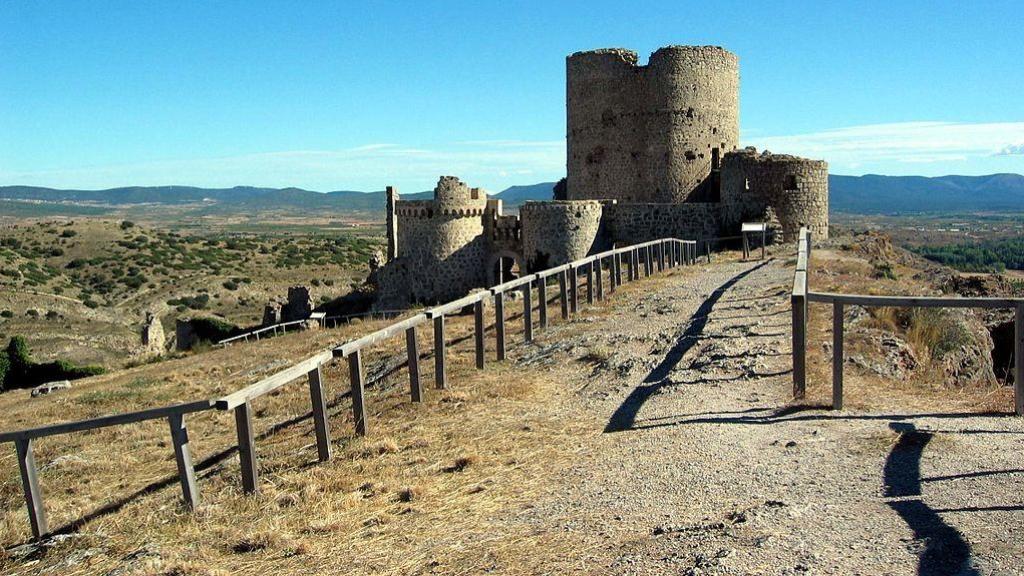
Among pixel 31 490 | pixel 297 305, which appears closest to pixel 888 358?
pixel 31 490

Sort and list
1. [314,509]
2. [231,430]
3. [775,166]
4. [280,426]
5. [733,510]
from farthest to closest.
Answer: [775,166], [231,430], [280,426], [314,509], [733,510]

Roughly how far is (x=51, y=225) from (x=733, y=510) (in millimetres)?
90268

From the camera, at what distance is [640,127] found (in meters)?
34.9

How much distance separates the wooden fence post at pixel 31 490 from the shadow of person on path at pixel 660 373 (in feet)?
16.8

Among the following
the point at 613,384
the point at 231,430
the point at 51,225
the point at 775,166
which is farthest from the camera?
the point at 51,225

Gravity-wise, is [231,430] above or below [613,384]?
below

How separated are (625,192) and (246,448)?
30034mm

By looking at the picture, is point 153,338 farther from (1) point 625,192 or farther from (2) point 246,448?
(2) point 246,448

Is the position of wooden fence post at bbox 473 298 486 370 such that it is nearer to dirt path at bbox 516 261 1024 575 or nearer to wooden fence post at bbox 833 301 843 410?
dirt path at bbox 516 261 1024 575

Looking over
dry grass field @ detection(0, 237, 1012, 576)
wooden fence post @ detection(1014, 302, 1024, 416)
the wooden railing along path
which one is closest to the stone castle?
dry grass field @ detection(0, 237, 1012, 576)

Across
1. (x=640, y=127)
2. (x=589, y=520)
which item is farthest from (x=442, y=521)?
(x=640, y=127)

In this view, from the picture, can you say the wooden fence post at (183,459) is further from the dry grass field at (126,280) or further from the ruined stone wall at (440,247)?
the dry grass field at (126,280)

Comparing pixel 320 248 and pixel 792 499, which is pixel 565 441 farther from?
pixel 320 248

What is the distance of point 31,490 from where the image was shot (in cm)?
735
